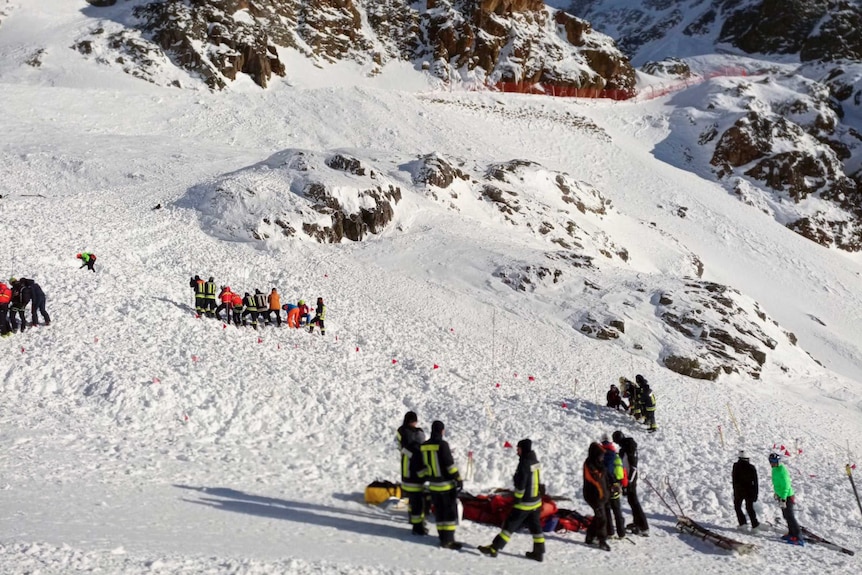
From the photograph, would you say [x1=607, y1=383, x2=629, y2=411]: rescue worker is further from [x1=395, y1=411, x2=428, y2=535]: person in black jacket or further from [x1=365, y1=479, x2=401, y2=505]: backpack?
[x1=395, y1=411, x2=428, y2=535]: person in black jacket

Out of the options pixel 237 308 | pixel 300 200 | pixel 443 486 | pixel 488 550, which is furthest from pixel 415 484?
pixel 300 200

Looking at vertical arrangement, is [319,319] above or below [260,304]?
below

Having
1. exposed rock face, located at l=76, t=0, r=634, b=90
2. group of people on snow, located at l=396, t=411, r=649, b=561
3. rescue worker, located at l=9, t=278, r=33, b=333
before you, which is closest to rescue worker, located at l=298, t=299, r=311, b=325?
rescue worker, located at l=9, t=278, r=33, b=333

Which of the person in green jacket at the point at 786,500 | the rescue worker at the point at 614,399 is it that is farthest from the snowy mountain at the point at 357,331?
the rescue worker at the point at 614,399

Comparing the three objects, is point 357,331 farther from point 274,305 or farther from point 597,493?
point 597,493

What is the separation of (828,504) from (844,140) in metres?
80.1

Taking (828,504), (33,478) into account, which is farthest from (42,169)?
(828,504)

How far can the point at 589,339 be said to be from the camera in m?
26.2

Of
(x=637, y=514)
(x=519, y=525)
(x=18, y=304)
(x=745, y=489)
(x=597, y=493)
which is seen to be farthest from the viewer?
(x=18, y=304)

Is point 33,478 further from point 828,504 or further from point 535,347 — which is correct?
point 535,347

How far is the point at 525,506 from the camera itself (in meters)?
8.36

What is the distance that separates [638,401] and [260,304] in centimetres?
1186

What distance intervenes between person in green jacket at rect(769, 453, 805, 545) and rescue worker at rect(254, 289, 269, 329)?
1479 centimetres

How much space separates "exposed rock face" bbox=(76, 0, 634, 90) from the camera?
6350 centimetres
